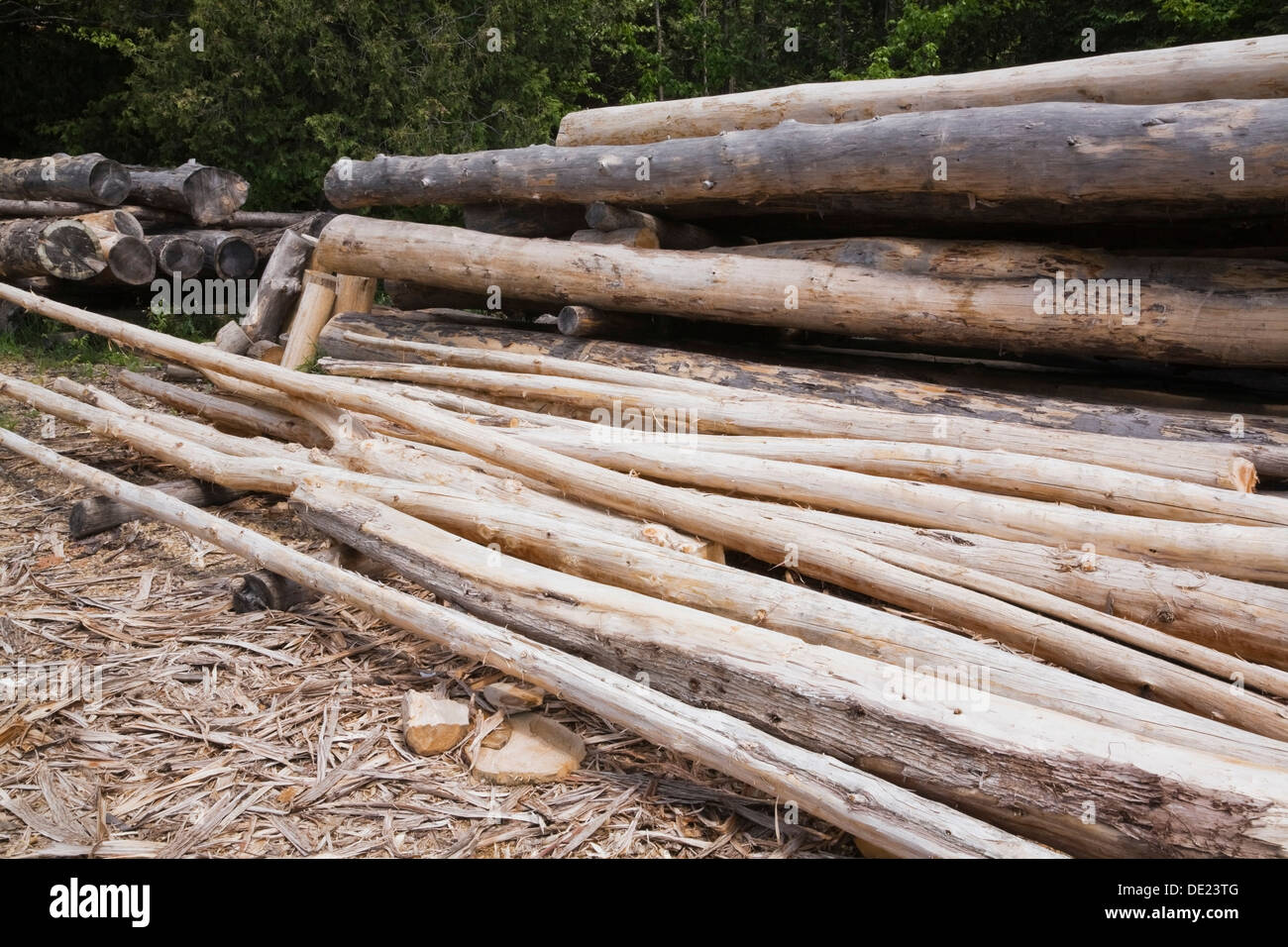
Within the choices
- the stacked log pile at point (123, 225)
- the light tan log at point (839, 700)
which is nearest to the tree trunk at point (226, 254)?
the stacked log pile at point (123, 225)

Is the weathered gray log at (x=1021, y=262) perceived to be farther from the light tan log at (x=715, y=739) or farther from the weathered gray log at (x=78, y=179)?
the weathered gray log at (x=78, y=179)

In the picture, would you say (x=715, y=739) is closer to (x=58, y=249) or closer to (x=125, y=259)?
(x=125, y=259)

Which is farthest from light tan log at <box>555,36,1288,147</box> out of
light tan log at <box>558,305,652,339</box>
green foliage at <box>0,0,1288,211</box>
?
green foliage at <box>0,0,1288,211</box>

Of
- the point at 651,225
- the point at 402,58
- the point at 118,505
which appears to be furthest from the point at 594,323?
the point at 402,58

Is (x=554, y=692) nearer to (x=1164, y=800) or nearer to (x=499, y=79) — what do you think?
(x=1164, y=800)

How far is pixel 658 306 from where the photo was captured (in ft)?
20.3

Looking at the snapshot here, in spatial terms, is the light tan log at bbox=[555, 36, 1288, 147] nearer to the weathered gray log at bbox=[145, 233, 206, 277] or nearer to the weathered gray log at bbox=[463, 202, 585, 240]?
the weathered gray log at bbox=[463, 202, 585, 240]

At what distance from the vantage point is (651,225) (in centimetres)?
648

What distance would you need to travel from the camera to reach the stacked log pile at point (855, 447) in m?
2.69

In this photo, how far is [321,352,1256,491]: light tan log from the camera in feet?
13.3

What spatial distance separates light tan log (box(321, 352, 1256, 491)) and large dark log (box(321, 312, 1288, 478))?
266 mm

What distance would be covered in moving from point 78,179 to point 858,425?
8.27 metres
